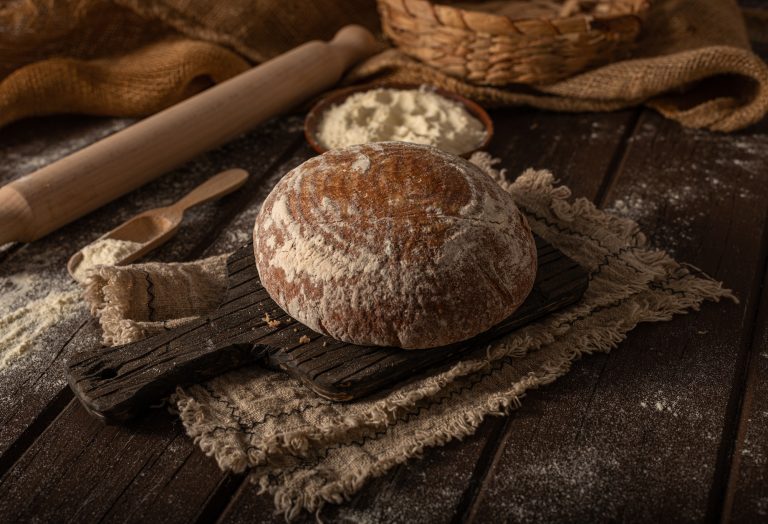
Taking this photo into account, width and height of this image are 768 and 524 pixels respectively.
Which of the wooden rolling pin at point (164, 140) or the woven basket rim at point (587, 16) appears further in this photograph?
the woven basket rim at point (587, 16)

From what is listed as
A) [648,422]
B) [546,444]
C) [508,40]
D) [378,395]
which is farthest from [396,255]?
[508,40]

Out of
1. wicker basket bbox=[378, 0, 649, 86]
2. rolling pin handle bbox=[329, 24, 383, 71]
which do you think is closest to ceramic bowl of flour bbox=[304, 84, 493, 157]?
wicker basket bbox=[378, 0, 649, 86]

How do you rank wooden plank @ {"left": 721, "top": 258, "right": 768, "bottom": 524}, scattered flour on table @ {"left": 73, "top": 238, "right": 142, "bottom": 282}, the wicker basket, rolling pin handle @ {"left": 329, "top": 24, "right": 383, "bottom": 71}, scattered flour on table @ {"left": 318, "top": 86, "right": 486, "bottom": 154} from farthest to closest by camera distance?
rolling pin handle @ {"left": 329, "top": 24, "right": 383, "bottom": 71}, the wicker basket, scattered flour on table @ {"left": 318, "top": 86, "right": 486, "bottom": 154}, scattered flour on table @ {"left": 73, "top": 238, "right": 142, "bottom": 282}, wooden plank @ {"left": 721, "top": 258, "right": 768, "bottom": 524}

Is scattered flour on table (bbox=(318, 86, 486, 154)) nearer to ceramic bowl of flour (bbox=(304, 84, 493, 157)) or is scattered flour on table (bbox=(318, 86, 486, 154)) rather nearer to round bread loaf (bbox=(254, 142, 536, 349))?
ceramic bowl of flour (bbox=(304, 84, 493, 157))

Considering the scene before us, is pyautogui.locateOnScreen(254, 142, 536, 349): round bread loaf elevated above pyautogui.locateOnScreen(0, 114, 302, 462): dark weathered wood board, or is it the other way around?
pyautogui.locateOnScreen(254, 142, 536, 349): round bread loaf

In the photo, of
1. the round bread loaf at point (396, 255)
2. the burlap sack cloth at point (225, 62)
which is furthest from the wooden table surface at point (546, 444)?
the burlap sack cloth at point (225, 62)

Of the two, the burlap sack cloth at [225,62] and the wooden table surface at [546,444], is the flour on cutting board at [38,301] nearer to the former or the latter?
the wooden table surface at [546,444]
